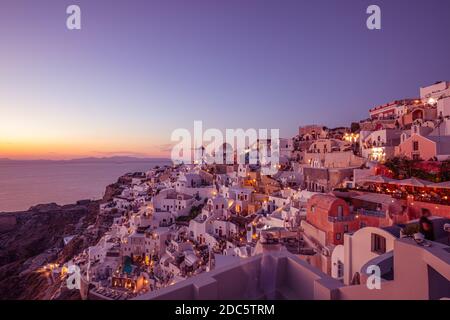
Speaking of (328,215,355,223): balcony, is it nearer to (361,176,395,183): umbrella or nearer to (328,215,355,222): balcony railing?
(328,215,355,222): balcony railing

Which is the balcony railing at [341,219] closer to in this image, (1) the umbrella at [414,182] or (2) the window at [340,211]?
(2) the window at [340,211]

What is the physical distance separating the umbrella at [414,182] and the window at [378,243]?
8.14 meters

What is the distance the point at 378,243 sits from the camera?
6801 mm

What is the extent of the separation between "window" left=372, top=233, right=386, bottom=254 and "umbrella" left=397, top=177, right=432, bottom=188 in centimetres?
814

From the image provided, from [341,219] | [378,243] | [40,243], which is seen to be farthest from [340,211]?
[40,243]

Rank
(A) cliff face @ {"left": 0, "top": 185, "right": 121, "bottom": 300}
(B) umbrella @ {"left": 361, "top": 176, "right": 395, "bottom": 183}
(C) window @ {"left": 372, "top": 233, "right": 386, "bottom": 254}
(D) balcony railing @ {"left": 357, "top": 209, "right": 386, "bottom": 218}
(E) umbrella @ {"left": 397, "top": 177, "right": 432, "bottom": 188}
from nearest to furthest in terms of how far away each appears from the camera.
→ (C) window @ {"left": 372, "top": 233, "right": 386, "bottom": 254}
(D) balcony railing @ {"left": 357, "top": 209, "right": 386, "bottom": 218}
(E) umbrella @ {"left": 397, "top": 177, "right": 432, "bottom": 188}
(B) umbrella @ {"left": 361, "top": 176, "right": 395, "bottom": 183}
(A) cliff face @ {"left": 0, "top": 185, "right": 121, "bottom": 300}

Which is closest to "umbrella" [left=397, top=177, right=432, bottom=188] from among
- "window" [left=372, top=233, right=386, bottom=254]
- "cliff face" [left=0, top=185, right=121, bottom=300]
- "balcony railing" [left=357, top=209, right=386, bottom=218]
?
"balcony railing" [left=357, top=209, right=386, bottom=218]

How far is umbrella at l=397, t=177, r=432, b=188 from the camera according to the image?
1302 cm

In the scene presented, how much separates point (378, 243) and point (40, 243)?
42.2 m

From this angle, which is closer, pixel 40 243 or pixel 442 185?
pixel 442 185

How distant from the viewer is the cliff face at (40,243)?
22688mm

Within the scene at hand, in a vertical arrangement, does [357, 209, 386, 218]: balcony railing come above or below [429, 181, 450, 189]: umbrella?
below

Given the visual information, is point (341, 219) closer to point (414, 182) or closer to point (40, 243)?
point (414, 182)

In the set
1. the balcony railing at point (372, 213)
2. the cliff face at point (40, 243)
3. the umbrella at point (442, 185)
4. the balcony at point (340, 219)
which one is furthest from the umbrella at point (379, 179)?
the cliff face at point (40, 243)
